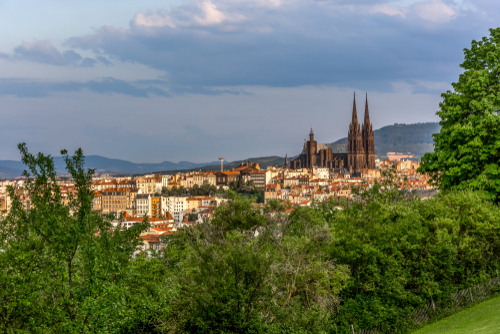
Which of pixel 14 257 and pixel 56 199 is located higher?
pixel 56 199

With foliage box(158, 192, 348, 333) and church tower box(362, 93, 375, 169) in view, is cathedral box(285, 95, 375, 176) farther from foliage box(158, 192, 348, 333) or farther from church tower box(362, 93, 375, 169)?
foliage box(158, 192, 348, 333)

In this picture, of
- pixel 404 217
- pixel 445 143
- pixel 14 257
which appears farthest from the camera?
pixel 445 143

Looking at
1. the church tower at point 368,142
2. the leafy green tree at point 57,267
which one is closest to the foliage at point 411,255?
the leafy green tree at point 57,267

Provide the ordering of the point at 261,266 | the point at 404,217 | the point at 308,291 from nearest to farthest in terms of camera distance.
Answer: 1. the point at 261,266
2. the point at 308,291
3. the point at 404,217

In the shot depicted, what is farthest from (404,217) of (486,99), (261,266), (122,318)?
(122,318)

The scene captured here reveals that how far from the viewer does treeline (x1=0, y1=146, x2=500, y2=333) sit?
906cm

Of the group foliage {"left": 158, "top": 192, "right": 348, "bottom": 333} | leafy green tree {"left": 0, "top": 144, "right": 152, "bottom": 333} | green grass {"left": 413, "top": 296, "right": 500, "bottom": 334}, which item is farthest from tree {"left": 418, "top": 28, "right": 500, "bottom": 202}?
leafy green tree {"left": 0, "top": 144, "right": 152, "bottom": 333}

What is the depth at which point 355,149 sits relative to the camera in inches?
7283

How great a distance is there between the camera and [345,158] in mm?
190000

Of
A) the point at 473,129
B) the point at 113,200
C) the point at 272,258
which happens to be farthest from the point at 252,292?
the point at 113,200

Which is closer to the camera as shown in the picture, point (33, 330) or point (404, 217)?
point (33, 330)

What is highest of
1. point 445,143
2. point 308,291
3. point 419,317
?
point 445,143

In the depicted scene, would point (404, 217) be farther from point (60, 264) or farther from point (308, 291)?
point (60, 264)

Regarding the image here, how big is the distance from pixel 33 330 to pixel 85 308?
1.04m
